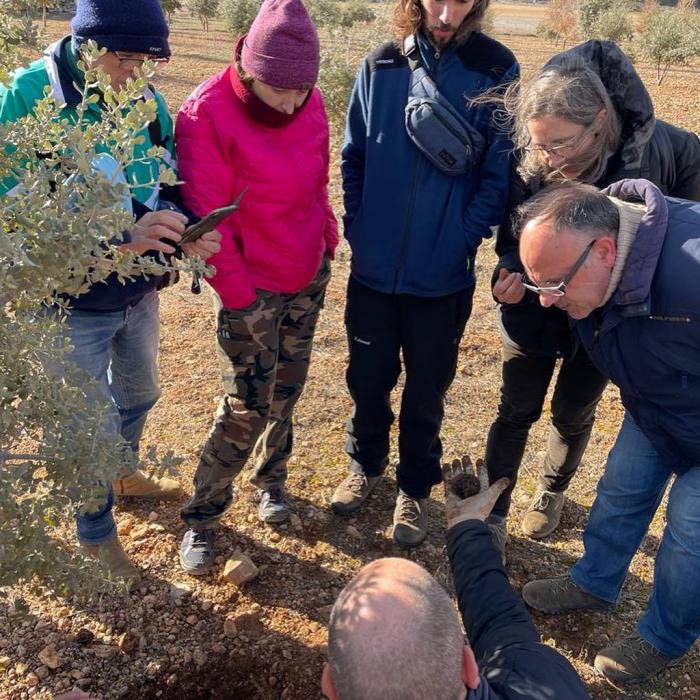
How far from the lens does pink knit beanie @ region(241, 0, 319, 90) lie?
2.19m

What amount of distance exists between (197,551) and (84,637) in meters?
0.54

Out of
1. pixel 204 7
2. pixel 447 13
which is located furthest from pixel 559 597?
pixel 204 7

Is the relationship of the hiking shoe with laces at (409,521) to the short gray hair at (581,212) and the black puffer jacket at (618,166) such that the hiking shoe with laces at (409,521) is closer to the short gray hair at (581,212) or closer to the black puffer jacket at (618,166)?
the black puffer jacket at (618,166)

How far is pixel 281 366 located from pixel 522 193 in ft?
3.89

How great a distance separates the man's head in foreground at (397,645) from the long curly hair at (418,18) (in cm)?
197

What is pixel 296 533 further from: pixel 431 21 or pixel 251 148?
pixel 431 21

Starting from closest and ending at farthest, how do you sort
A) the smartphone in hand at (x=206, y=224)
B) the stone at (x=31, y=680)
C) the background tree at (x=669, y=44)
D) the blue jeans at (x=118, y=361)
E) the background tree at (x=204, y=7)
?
the smartphone in hand at (x=206, y=224) → the blue jeans at (x=118, y=361) → the stone at (x=31, y=680) → the background tree at (x=669, y=44) → the background tree at (x=204, y=7)

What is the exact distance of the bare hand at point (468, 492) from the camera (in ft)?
6.97

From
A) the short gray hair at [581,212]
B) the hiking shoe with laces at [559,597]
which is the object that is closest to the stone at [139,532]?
the hiking shoe with laces at [559,597]

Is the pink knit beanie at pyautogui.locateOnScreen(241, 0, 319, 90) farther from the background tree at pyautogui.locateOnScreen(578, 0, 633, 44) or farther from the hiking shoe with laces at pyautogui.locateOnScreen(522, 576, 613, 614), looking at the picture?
the background tree at pyautogui.locateOnScreen(578, 0, 633, 44)

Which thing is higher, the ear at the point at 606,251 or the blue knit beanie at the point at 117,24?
the blue knit beanie at the point at 117,24

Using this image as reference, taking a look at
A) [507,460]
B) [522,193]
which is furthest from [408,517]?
[522,193]

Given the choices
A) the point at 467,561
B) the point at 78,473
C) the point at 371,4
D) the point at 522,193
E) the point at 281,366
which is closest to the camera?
the point at 78,473

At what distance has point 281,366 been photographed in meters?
2.87
